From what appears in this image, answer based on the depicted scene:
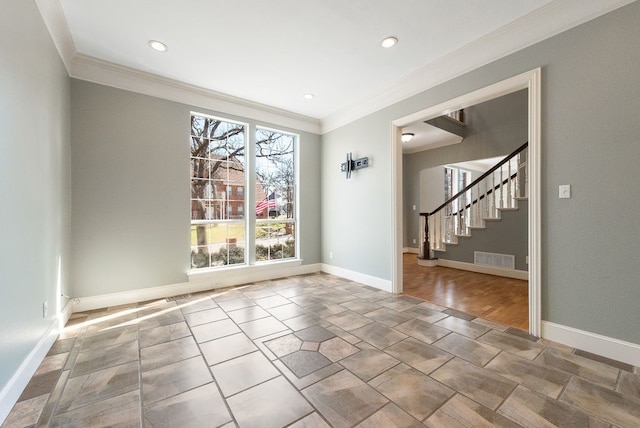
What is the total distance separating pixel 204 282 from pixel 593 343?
4.21 meters

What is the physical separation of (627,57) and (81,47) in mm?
4906

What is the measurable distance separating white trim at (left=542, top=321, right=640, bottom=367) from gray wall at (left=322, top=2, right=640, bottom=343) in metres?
0.04

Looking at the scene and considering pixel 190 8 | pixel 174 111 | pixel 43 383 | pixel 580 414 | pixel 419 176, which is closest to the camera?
pixel 580 414

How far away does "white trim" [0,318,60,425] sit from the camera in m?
1.44

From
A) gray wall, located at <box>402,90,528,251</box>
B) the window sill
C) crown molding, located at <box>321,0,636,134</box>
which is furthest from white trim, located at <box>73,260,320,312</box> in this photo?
gray wall, located at <box>402,90,528,251</box>

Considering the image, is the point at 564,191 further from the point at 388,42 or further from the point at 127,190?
the point at 127,190

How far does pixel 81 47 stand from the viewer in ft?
8.94

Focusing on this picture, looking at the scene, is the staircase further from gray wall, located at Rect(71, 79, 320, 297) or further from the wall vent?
gray wall, located at Rect(71, 79, 320, 297)

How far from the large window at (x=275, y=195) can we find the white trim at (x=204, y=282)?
231 millimetres

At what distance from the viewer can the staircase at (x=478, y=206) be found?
4664 millimetres

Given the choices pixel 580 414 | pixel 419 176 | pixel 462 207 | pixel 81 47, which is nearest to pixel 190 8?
pixel 81 47

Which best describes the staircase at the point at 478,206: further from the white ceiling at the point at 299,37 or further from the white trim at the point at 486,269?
the white ceiling at the point at 299,37

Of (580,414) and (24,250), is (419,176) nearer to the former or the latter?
(580,414)

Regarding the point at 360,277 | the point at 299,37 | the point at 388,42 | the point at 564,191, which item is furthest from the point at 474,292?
the point at 299,37
